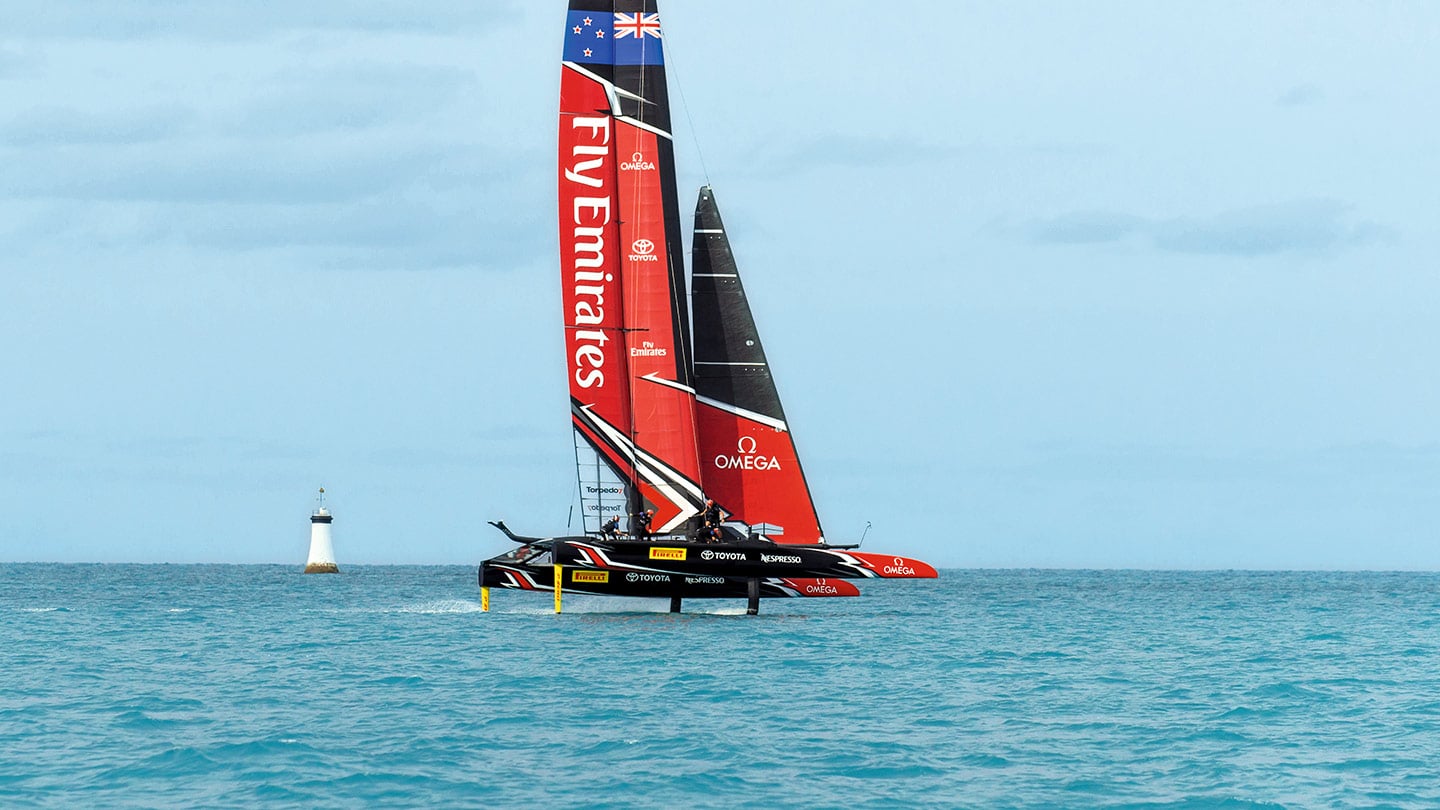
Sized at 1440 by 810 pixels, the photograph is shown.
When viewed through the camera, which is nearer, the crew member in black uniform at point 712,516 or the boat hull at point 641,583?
the boat hull at point 641,583

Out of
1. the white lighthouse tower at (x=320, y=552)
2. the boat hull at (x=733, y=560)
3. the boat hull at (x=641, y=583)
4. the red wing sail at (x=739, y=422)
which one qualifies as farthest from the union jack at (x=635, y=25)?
the white lighthouse tower at (x=320, y=552)

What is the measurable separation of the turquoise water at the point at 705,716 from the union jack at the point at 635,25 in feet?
44.2

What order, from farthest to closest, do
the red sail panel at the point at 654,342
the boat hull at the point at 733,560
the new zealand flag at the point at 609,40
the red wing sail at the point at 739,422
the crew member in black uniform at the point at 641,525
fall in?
the red wing sail at the point at 739,422
the crew member in black uniform at the point at 641,525
the new zealand flag at the point at 609,40
the red sail panel at the point at 654,342
the boat hull at the point at 733,560

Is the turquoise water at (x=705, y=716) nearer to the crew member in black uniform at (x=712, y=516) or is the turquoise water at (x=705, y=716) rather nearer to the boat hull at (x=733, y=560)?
the boat hull at (x=733, y=560)

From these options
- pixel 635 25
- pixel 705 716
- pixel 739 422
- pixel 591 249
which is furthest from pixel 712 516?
pixel 705 716

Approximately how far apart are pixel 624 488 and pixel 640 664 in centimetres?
1025

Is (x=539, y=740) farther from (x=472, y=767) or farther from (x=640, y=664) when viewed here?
(x=640, y=664)

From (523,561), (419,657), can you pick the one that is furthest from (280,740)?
(523,561)

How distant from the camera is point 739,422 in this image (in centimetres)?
3884

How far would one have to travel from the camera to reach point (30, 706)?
2258 centimetres

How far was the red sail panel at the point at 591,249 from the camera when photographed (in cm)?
3772

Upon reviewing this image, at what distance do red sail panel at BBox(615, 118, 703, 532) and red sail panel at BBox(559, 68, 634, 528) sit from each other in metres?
0.33

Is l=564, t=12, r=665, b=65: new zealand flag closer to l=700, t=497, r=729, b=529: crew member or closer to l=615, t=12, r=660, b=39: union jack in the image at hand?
l=615, t=12, r=660, b=39: union jack

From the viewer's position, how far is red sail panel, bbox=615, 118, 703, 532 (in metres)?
37.6
